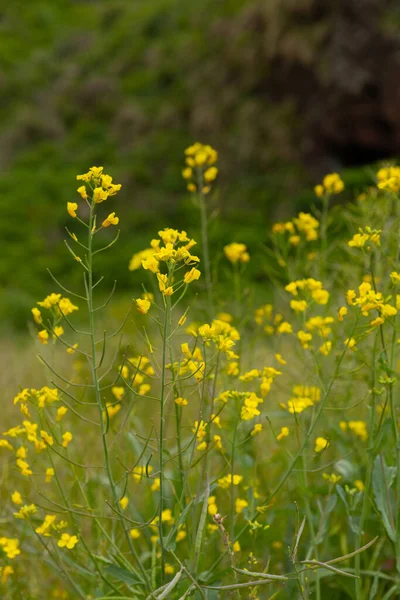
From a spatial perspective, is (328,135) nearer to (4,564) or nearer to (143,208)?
(143,208)

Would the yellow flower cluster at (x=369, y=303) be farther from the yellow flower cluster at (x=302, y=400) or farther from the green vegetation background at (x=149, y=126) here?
the green vegetation background at (x=149, y=126)

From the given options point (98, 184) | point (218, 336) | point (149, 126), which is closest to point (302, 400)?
point (218, 336)

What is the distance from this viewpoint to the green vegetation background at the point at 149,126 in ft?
28.1

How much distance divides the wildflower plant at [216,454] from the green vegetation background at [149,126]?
520 centimetres

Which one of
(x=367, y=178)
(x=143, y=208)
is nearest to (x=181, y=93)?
(x=143, y=208)

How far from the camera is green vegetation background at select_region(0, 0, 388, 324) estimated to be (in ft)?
28.1

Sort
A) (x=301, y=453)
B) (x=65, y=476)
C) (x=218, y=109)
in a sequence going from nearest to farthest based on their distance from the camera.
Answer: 1. (x=301, y=453)
2. (x=65, y=476)
3. (x=218, y=109)

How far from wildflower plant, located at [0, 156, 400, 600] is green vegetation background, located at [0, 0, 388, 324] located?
5.20m

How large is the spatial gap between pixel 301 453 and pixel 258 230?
7121 millimetres

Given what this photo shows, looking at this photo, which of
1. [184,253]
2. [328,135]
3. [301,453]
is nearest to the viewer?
[184,253]

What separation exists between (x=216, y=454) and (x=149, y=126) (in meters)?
9.28

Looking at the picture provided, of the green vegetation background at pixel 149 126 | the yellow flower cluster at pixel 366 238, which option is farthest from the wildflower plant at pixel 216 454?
the green vegetation background at pixel 149 126

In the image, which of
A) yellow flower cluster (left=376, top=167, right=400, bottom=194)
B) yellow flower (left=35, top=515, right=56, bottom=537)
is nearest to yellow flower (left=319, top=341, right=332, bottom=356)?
yellow flower cluster (left=376, top=167, right=400, bottom=194)

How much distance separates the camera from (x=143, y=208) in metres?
9.72
